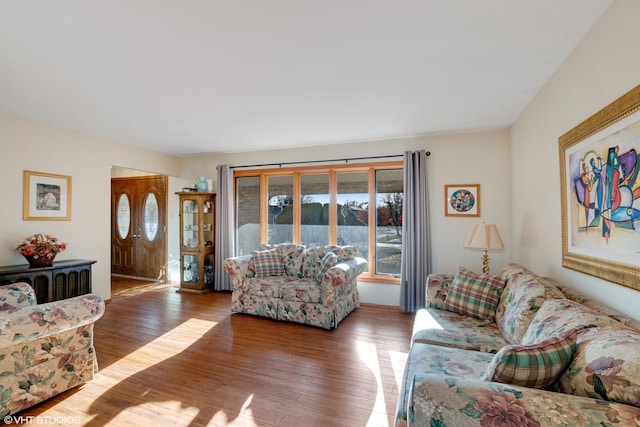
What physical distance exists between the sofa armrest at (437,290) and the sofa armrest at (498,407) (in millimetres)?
1847

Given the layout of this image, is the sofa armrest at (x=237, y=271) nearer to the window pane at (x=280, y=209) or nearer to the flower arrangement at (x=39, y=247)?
the window pane at (x=280, y=209)

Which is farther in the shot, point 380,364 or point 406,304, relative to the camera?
point 406,304

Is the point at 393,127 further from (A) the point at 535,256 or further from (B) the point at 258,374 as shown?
(B) the point at 258,374

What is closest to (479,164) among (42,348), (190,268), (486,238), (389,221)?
(486,238)

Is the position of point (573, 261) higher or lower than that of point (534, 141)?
lower

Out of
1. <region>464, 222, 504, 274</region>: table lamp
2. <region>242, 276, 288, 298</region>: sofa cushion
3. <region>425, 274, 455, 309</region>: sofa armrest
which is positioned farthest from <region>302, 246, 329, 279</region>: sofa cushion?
<region>464, 222, 504, 274</region>: table lamp

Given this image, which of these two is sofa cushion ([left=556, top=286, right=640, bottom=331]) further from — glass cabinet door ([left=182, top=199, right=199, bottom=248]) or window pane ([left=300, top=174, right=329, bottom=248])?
glass cabinet door ([left=182, top=199, right=199, bottom=248])

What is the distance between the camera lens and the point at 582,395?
109cm

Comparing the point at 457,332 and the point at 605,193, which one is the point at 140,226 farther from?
the point at 605,193

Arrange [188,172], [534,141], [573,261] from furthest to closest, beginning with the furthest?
[188,172]
[534,141]
[573,261]

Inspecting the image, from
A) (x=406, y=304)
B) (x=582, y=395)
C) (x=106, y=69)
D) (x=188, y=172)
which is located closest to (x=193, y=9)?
(x=106, y=69)

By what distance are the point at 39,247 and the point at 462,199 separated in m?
5.25

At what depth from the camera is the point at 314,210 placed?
5.02 metres

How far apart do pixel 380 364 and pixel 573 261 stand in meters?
1.74
